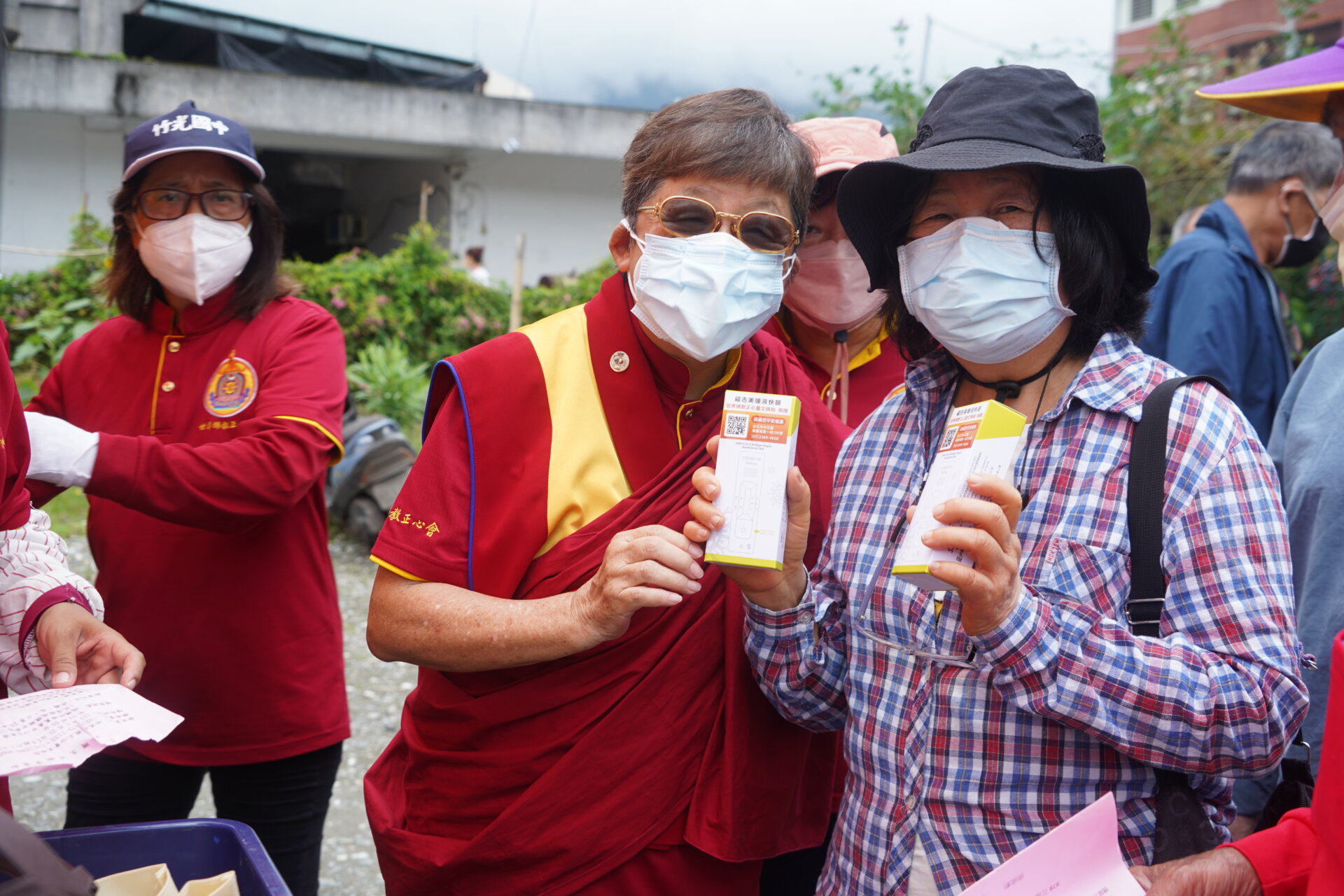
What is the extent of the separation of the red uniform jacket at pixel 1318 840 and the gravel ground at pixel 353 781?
2.30 metres

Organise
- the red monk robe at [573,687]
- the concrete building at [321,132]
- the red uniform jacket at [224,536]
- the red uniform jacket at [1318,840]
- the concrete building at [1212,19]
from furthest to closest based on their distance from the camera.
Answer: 1. the concrete building at [321,132]
2. the concrete building at [1212,19]
3. the red uniform jacket at [224,536]
4. the red monk robe at [573,687]
5. the red uniform jacket at [1318,840]

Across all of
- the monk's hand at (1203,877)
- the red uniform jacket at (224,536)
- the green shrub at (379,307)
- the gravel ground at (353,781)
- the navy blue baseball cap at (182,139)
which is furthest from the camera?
the green shrub at (379,307)

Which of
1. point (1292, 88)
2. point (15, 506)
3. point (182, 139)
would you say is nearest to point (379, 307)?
point (182, 139)

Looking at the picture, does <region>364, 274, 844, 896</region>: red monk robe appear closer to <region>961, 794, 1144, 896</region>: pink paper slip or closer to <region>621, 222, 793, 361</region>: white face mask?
<region>621, 222, 793, 361</region>: white face mask

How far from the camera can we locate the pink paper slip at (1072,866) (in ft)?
4.40

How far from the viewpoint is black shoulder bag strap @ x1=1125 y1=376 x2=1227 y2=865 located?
147 centimetres

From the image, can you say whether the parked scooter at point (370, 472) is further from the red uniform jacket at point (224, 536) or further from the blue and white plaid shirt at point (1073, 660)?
the blue and white plaid shirt at point (1073, 660)

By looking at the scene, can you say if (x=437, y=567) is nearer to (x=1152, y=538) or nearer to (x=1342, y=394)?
(x=1152, y=538)

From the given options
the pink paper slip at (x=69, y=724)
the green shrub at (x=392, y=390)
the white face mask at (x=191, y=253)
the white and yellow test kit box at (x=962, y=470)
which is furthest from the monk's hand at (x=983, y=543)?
the green shrub at (x=392, y=390)

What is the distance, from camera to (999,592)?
1.37 metres

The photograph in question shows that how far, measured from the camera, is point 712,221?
190 centimetres

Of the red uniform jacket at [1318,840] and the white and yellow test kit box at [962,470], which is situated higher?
the white and yellow test kit box at [962,470]

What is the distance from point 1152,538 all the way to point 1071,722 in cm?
28

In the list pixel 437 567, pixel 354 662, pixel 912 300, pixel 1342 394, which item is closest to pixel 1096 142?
pixel 912 300
